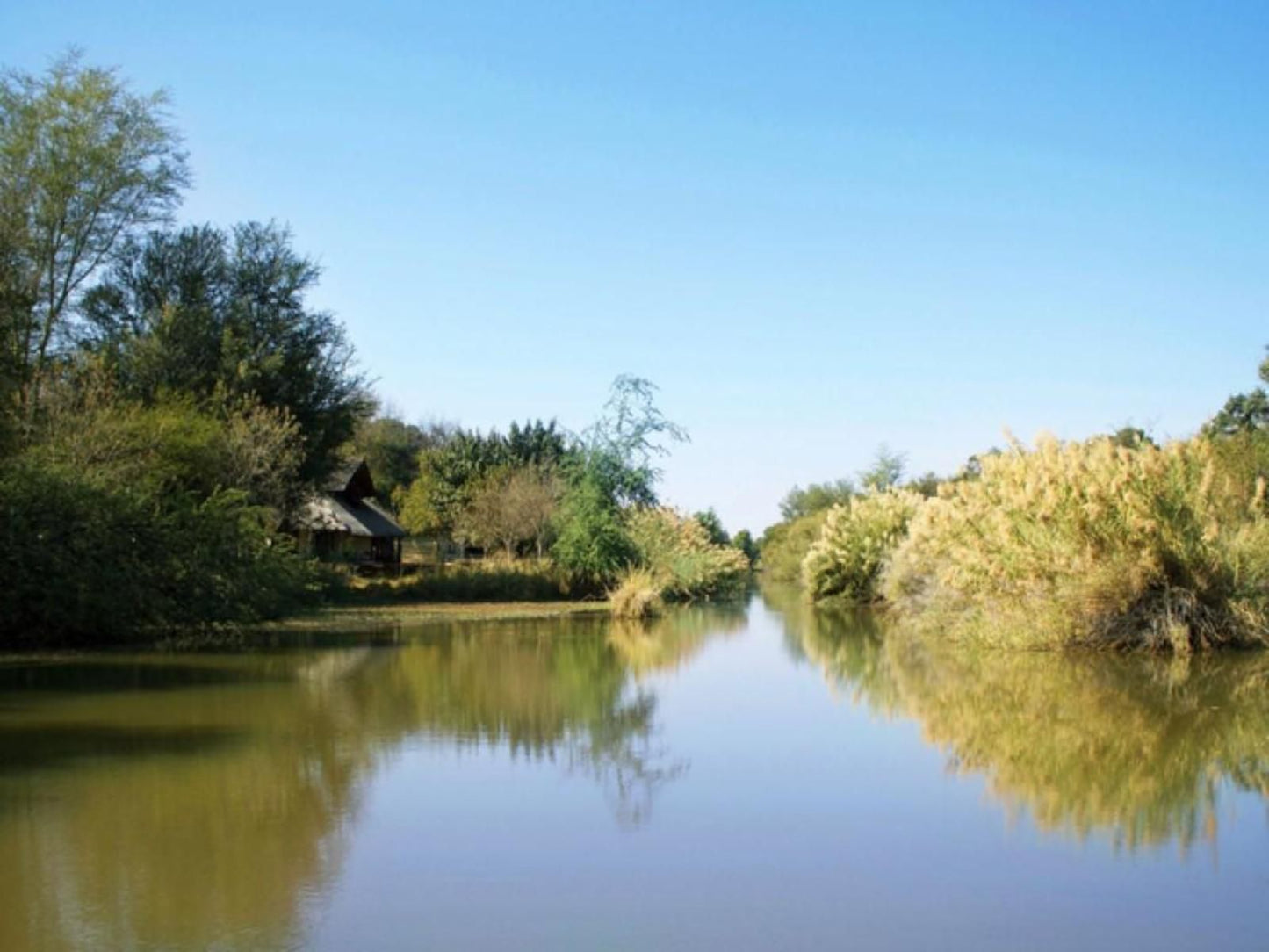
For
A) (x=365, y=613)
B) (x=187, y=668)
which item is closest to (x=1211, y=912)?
(x=187, y=668)

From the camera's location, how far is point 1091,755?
416 inches

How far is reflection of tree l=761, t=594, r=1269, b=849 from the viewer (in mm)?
8711

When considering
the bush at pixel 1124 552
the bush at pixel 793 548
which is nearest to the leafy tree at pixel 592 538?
the bush at pixel 793 548

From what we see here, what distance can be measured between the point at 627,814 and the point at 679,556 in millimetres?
33509

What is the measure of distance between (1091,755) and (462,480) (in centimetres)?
5322

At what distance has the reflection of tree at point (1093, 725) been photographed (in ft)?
28.6

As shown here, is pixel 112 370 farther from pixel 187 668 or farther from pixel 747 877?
pixel 747 877

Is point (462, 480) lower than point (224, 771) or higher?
higher

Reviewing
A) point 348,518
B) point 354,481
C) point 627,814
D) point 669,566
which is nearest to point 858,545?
point 669,566

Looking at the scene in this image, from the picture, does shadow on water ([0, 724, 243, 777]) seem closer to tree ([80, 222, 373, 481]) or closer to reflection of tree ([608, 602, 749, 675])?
reflection of tree ([608, 602, 749, 675])

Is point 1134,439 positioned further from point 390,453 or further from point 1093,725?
point 390,453

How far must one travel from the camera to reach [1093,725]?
40.1 feet

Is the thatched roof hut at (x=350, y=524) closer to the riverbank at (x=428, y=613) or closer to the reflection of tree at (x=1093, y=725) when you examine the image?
the riverbank at (x=428, y=613)

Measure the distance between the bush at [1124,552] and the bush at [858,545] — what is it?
46.4 ft
